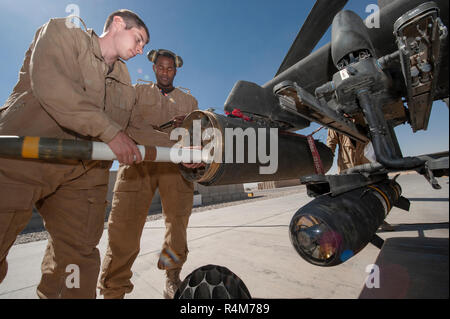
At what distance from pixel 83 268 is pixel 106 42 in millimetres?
1634

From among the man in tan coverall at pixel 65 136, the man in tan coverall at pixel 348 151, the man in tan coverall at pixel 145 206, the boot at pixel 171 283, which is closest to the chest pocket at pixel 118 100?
the man in tan coverall at pixel 65 136

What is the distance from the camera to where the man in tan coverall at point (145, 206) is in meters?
1.65

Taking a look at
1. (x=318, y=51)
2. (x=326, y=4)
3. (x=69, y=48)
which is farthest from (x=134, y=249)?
(x=326, y=4)

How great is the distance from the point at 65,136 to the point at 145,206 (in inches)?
35.2

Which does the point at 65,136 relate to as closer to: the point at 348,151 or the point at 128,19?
the point at 128,19

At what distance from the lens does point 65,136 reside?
128 cm

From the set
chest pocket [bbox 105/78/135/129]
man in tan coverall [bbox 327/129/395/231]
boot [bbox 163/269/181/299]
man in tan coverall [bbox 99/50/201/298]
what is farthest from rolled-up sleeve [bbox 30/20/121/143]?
man in tan coverall [bbox 327/129/395/231]

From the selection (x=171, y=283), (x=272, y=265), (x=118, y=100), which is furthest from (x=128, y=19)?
(x=272, y=265)

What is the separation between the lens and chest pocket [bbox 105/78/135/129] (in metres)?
1.62

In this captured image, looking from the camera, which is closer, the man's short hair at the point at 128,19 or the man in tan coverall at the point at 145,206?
the man's short hair at the point at 128,19

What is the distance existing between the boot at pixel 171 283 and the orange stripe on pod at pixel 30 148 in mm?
1407

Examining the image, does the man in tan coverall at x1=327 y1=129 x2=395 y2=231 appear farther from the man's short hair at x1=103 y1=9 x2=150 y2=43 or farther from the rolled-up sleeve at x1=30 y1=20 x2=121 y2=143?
the rolled-up sleeve at x1=30 y1=20 x2=121 y2=143

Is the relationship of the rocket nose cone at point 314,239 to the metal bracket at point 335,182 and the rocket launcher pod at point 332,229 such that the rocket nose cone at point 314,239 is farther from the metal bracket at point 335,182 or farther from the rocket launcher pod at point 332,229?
the metal bracket at point 335,182
